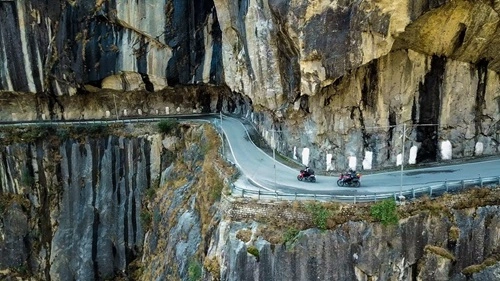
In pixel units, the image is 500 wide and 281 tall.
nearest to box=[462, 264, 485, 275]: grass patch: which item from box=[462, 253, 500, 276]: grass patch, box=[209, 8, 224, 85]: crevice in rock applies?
box=[462, 253, 500, 276]: grass patch

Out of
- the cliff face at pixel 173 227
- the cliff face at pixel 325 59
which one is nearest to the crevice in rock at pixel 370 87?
the cliff face at pixel 325 59

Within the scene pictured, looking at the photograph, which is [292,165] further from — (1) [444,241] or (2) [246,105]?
(2) [246,105]

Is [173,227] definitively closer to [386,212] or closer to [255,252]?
[255,252]

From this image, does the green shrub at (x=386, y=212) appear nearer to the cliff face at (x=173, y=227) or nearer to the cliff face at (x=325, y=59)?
the cliff face at (x=173, y=227)

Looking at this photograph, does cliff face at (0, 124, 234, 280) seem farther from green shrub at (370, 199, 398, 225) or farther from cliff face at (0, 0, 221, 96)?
green shrub at (370, 199, 398, 225)


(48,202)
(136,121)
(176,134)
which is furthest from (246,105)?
(48,202)

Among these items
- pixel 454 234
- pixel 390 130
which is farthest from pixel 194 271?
pixel 390 130
